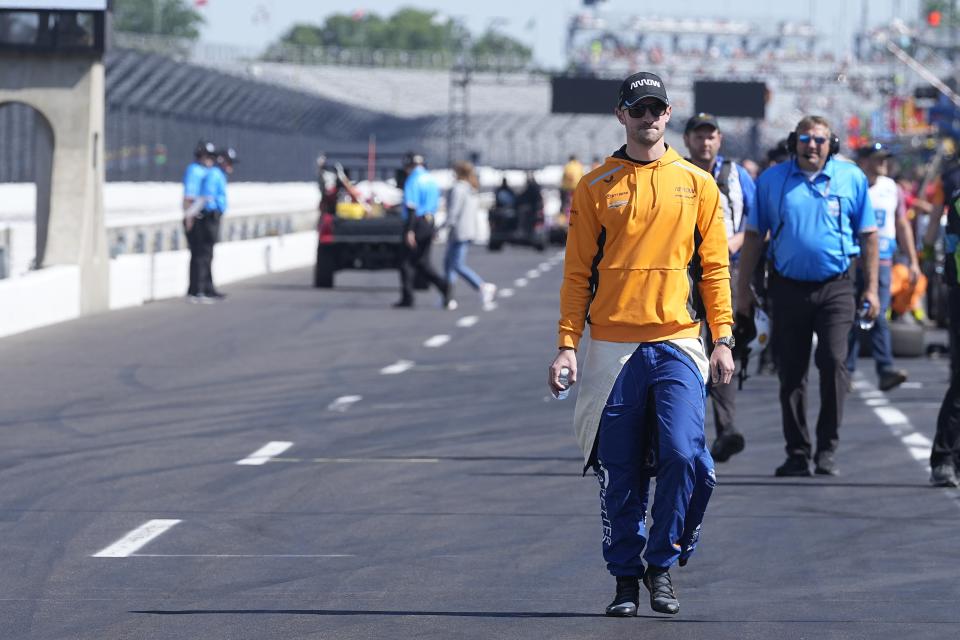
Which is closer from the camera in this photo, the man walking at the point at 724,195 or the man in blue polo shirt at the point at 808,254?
the man in blue polo shirt at the point at 808,254

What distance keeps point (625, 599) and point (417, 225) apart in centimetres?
1765

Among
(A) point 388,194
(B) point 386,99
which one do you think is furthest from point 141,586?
(B) point 386,99

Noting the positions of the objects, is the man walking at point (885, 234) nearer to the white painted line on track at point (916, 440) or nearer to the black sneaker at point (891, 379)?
the black sneaker at point (891, 379)

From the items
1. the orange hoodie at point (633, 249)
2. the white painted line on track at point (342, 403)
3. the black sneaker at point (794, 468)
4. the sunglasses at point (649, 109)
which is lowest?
the white painted line on track at point (342, 403)

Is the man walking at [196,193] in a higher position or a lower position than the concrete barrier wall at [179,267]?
higher

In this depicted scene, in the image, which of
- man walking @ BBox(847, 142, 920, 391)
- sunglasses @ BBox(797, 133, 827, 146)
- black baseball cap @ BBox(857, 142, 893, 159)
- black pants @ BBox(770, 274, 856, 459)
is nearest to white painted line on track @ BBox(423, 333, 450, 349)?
man walking @ BBox(847, 142, 920, 391)

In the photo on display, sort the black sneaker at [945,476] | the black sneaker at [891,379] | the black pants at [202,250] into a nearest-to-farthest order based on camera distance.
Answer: the black sneaker at [945,476] < the black sneaker at [891,379] < the black pants at [202,250]

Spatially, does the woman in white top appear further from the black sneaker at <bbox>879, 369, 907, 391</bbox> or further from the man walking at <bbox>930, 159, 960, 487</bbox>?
the man walking at <bbox>930, 159, 960, 487</bbox>

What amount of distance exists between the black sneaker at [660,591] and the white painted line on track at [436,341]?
12.4 metres

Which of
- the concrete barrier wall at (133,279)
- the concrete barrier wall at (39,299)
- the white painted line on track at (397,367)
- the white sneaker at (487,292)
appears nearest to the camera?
the white painted line on track at (397,367)

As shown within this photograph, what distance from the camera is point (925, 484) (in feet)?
35.0

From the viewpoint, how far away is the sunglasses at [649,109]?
23.2ft

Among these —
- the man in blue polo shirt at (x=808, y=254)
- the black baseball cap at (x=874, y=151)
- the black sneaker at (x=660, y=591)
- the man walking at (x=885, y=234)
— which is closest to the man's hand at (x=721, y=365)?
the black sneaker at (x=660, y=591)

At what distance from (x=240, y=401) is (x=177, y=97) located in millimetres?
27408
